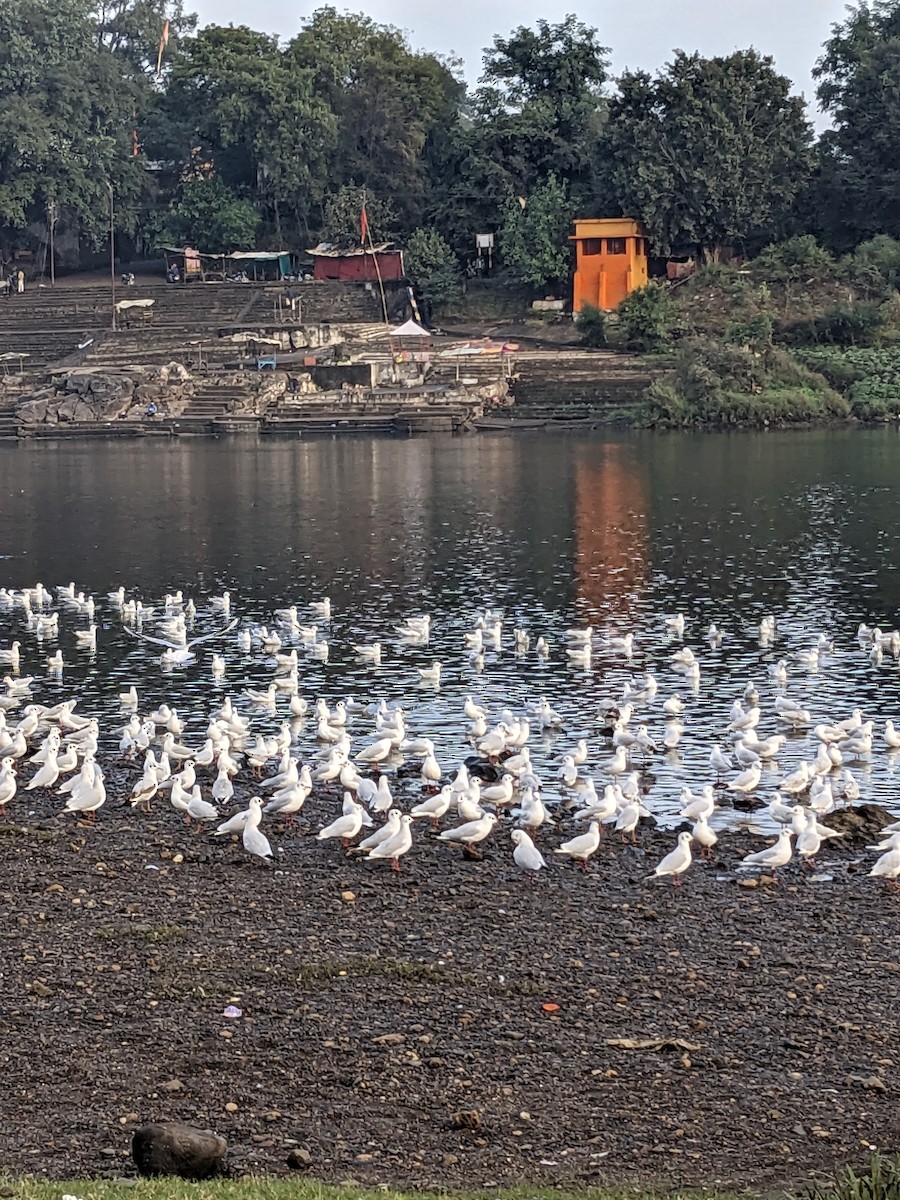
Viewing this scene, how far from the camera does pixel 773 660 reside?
2448 cm

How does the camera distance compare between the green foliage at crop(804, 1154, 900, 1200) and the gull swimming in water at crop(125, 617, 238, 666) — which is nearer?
the green foliage at crop(804, 1154, 900, 1200)

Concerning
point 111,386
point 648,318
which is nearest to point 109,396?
point 111,386

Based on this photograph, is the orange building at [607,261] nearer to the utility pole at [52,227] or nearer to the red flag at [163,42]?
the utility pole at [52,227]

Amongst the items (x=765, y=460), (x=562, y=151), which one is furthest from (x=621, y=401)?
(x=562, y=151)

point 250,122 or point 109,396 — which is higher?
point 250,122

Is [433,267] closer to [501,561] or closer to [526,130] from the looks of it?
[526,130]

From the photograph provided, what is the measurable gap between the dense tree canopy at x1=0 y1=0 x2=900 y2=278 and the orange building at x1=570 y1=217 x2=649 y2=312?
0.96 meters

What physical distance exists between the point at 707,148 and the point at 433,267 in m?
14.4

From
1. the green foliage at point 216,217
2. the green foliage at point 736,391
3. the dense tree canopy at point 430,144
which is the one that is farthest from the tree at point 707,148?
the green foliage at point 216,217

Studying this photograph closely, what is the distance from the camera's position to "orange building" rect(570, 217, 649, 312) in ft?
238

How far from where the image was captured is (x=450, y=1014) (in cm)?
1138

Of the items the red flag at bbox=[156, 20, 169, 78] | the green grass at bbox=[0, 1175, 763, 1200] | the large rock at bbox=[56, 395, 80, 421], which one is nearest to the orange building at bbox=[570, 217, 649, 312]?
the large rock at bbox=[56, 395, 80, 421]

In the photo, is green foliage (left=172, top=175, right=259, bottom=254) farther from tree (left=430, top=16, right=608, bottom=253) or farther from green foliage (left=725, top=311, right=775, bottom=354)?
green foliage (left=725, top=311, right=775, bottom=354)

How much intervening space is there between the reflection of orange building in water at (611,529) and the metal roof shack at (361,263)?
88.8 ft
